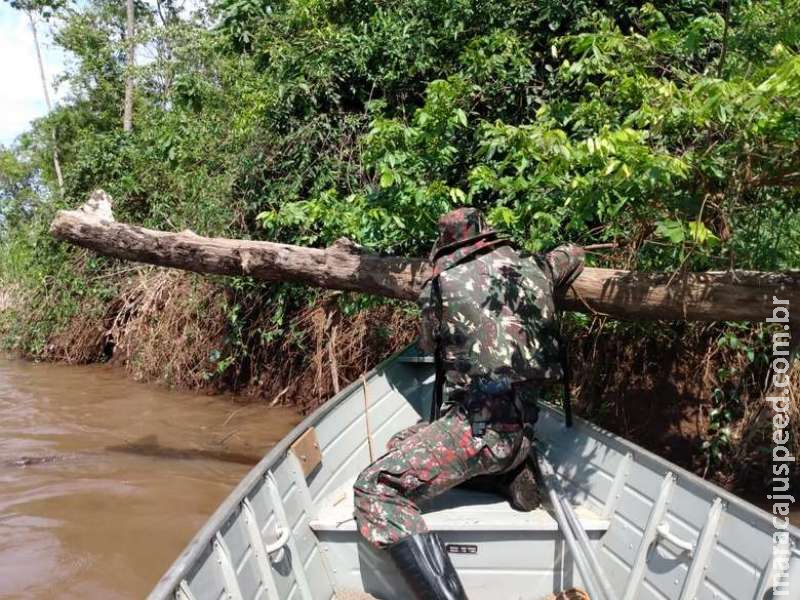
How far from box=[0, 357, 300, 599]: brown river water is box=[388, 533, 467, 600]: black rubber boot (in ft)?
6.60

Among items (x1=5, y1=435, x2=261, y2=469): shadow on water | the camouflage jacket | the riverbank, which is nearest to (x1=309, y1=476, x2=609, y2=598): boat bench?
the camouflage jacket

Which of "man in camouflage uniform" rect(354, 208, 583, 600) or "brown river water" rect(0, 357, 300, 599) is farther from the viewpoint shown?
"brown river water" rect(0, 357, 300, 599)

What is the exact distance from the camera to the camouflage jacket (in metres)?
3.57

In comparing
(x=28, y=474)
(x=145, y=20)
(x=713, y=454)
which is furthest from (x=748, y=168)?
(x=145, y=20)

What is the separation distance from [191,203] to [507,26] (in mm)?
5045

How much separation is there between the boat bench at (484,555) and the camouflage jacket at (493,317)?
2.42ft

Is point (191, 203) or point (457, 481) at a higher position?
point (191, 203)

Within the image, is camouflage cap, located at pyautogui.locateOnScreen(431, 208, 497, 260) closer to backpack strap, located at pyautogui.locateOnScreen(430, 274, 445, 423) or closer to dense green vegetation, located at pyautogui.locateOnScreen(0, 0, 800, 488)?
backpack strap, located at pyautogui.locateOnScreen(430, 274, 445, 423)

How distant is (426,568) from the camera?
2.99 m

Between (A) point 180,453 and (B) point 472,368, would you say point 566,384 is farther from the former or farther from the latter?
(A) point 180,453

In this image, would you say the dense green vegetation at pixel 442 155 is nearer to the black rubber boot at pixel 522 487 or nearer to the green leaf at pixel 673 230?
the green leaf at pixel 673 230

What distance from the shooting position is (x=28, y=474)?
605 cm

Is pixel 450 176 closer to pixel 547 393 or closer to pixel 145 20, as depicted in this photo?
pixel 547 393

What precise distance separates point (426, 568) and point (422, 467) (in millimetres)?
505
